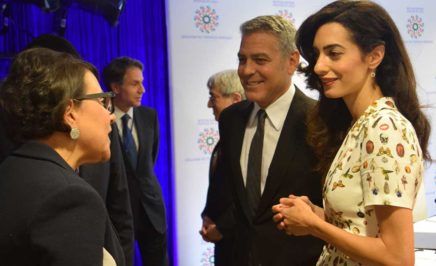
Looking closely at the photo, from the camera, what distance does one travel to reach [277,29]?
2367mm

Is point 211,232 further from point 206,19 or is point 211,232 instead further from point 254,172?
point 206,19

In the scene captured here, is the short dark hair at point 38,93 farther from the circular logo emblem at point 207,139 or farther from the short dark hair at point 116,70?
the circular logo emblem at point 207,139

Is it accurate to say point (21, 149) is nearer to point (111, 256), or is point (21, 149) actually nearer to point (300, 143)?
point (111, 256)

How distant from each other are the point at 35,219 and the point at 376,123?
917mm

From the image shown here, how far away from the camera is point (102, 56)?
4789 millimetres

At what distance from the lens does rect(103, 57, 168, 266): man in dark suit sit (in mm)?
4105

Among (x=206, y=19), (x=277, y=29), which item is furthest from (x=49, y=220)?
(x=206, y=19)

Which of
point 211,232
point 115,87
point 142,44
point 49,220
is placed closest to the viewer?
point 49,220

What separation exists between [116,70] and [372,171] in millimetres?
3163

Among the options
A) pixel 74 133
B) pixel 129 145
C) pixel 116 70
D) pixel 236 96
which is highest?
pixel 74 133

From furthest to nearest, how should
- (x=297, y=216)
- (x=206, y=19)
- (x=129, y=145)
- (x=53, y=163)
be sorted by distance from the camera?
(x=206, y=19) < (x=129, y=145) < (x=297, y=216) < (x=53, y=163)

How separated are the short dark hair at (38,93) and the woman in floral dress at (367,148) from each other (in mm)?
705

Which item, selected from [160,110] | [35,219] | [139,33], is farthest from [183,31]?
[35,219]

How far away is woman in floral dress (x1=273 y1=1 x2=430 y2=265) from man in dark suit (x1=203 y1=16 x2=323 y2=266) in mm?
365
